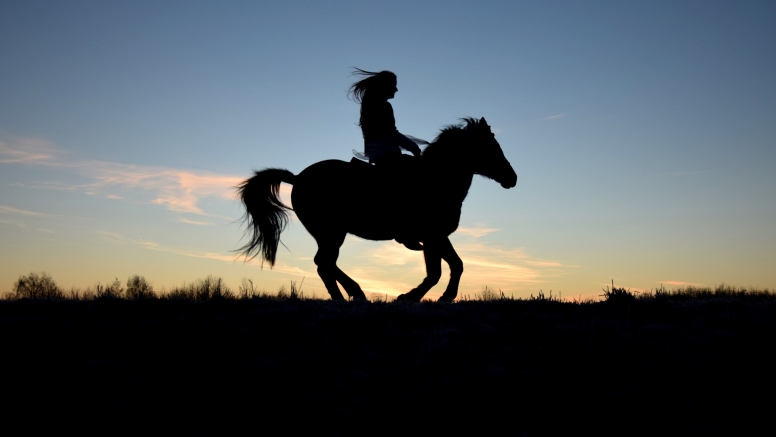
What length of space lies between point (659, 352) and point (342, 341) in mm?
3141

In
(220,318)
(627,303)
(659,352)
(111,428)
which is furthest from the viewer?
(627,303)

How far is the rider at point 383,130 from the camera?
36.5 feet

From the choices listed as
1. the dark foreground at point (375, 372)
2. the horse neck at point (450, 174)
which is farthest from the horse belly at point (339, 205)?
the dark foreground at point (375, 372)

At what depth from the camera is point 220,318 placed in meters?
7.48

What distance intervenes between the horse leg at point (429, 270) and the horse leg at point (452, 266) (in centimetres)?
13

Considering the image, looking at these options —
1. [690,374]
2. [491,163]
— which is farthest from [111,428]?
[491,163]

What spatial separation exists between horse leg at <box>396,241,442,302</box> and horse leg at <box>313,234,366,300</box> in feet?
2.85

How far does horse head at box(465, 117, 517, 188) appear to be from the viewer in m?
11.6

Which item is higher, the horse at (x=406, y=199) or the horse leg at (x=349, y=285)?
the horse at (x=406, y=199)

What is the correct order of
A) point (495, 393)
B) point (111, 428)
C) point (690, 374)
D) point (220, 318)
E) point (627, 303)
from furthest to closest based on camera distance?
point (627, 303)
point (220, 318)
point (690, 374)
point (495, 393)
point (111, 428)

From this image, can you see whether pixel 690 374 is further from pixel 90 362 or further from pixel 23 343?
pixel 23 343

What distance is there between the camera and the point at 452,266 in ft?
36.0

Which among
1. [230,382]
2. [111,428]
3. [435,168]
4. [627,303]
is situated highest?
[435,168]

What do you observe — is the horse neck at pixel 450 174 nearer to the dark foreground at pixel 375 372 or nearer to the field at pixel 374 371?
the field at pixel 374 371
